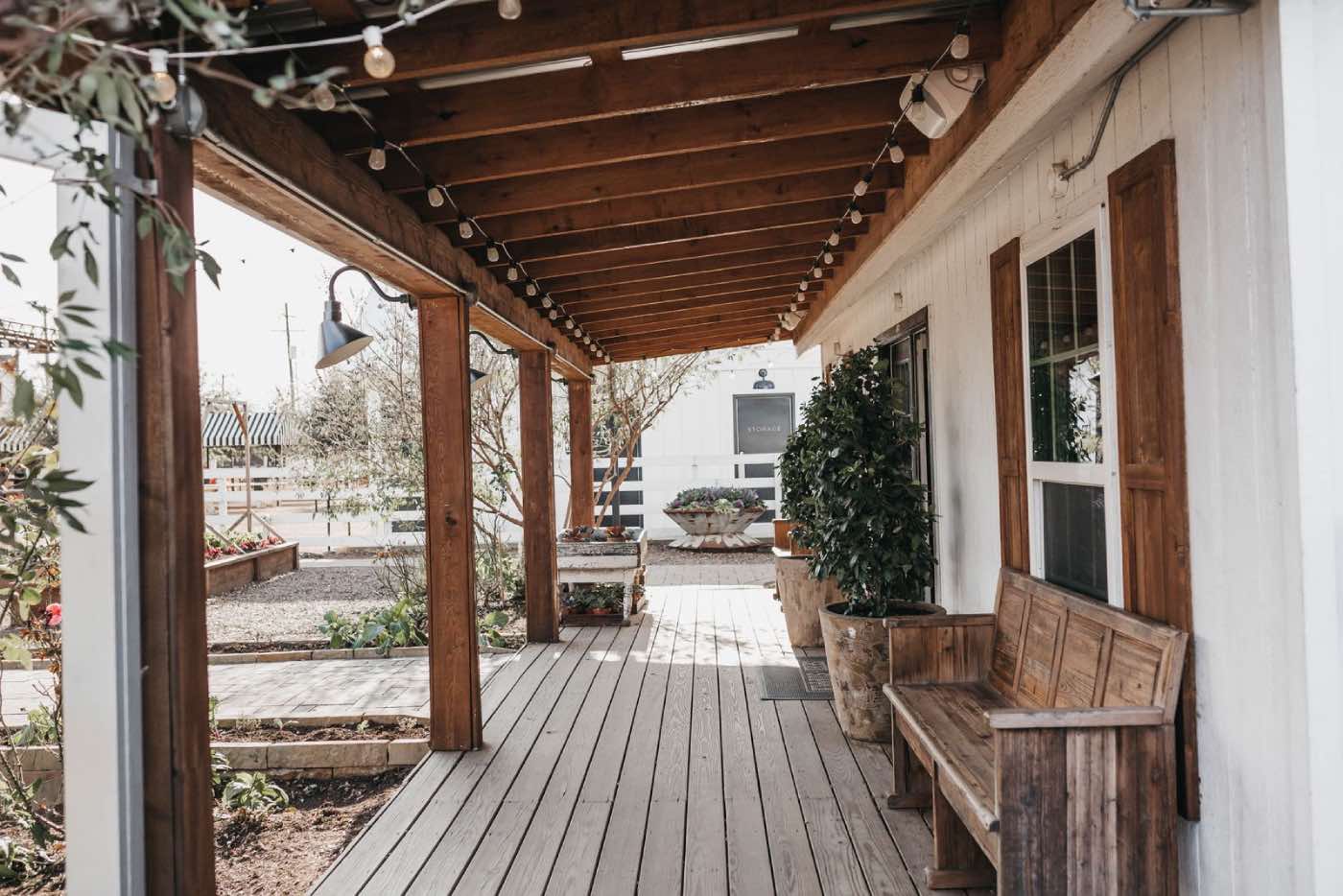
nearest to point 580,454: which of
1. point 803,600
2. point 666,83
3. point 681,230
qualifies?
point 803,600

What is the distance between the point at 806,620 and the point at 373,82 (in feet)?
14.0

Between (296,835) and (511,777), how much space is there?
2.76 ft

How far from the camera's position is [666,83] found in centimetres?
266

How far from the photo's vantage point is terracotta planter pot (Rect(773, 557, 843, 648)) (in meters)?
5.67

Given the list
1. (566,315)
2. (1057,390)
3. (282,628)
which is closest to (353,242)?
(1057,390)

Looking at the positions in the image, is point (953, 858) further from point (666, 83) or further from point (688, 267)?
point (688, 267)

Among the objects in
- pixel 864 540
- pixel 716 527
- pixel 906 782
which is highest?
pixel 864 540

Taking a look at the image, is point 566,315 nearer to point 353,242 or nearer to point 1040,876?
point 353,242

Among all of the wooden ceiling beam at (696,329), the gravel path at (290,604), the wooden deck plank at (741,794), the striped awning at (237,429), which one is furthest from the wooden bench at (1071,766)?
the striped awning at (237,429)

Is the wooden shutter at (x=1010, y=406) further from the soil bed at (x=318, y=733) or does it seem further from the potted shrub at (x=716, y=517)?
the potted shrub at (x=716, y=517)

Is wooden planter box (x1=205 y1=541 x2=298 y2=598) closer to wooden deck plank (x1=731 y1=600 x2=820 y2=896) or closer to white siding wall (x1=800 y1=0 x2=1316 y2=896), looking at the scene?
wooden deck plank (x1=731 y1=600 x2=820 y2=896)

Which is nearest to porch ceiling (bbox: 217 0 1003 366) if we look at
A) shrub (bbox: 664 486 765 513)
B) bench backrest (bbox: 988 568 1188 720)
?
bench backrest (bbox: 988 568 1188 720)

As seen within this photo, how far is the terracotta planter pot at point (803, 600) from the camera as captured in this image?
5668 millimetres

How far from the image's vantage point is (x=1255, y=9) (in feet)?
5.97
